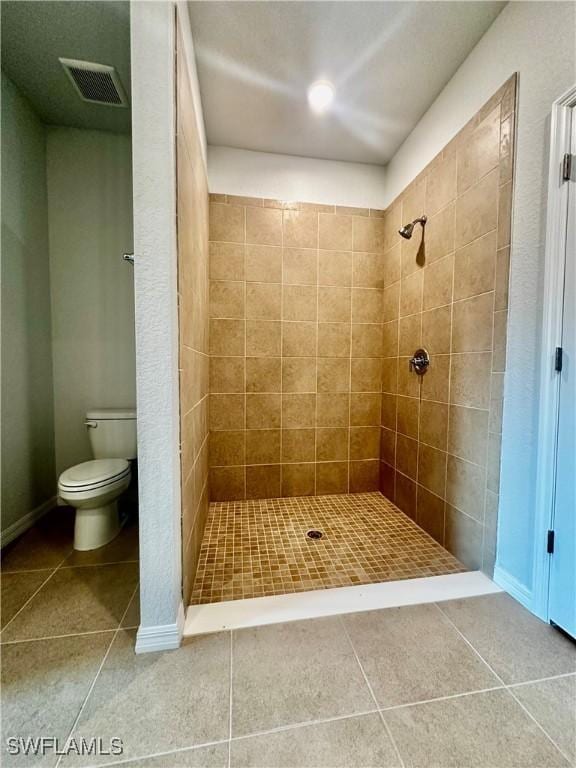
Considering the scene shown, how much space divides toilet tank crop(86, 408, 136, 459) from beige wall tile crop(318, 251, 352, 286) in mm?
1658

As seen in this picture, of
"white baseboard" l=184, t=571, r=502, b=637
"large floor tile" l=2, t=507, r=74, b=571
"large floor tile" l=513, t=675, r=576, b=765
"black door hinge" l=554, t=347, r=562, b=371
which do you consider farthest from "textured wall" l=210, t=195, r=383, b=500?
"large floor tile" l=513, t=675, r=576, b=765

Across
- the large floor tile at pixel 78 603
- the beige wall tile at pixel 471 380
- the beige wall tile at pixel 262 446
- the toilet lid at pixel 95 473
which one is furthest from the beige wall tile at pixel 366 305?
the large floor tile at pixel 78 603

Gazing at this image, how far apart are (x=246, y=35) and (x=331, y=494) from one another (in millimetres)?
2707

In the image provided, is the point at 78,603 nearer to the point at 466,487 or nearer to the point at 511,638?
the point at 511,638

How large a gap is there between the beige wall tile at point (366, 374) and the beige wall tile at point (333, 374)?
6 cm

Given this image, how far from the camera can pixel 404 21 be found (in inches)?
50.8

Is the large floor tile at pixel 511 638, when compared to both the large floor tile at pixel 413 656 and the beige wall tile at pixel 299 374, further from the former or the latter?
the beige wall tile at pixel 299 374

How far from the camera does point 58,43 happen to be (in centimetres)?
143

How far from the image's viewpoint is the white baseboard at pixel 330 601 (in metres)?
1.12

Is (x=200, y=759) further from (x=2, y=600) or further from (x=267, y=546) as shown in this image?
(x=2, y=600)

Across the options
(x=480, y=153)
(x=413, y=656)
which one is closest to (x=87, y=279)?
(x=480, y=153)

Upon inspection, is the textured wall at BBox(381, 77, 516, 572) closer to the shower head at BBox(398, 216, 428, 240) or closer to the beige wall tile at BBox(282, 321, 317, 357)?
the shower head at BBox(398, 216, 428, 240)

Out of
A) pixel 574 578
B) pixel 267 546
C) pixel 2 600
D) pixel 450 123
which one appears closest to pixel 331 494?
pixel 267 546

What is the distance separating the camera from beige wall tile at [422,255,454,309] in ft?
5.29
